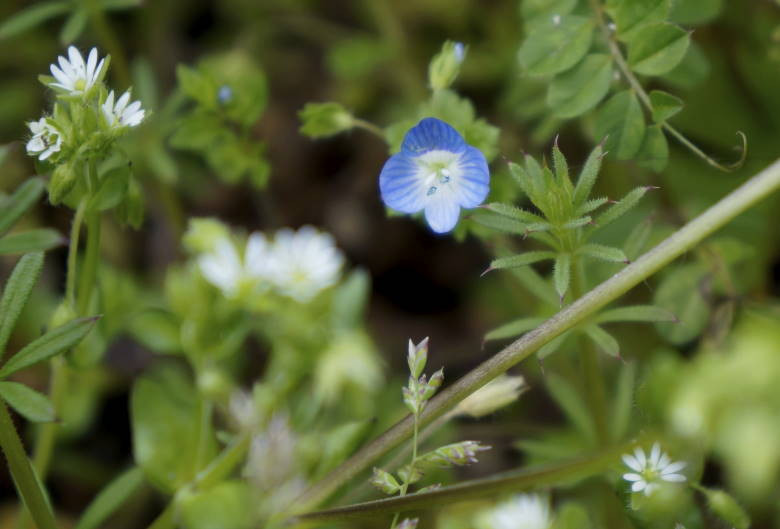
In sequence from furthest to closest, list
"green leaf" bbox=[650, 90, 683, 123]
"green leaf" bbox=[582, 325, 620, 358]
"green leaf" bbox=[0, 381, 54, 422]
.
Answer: "green leaf" bbox=[650, 90, 683, 123] → "green leaf" bbox=[582, 325, 620, 358] → "green leaf" bbox=[0, 381, 54, 422]

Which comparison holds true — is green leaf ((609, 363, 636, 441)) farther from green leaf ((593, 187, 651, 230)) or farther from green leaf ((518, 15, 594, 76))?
green leaf ((518, 15, 594, 76))

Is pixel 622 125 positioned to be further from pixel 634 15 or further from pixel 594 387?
pixel 594 387

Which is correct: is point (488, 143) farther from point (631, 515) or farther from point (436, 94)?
point (631, 515)

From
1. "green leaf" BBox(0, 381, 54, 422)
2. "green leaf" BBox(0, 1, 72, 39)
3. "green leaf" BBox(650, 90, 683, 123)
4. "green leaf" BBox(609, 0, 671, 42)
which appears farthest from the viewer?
"green leaf" BBox(0, 1, 72, 39)

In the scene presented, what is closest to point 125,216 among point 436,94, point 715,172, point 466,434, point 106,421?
point 436,94

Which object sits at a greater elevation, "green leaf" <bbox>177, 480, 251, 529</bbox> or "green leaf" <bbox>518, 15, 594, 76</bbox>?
"green leaf" <bbox>518, 15, 594, 76</bbox>

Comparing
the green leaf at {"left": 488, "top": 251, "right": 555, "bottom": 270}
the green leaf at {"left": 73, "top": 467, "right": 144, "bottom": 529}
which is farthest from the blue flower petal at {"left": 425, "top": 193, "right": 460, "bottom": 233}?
the green leaf at {"left": 73, "top": 467, "right": 144, "bottom": 529}

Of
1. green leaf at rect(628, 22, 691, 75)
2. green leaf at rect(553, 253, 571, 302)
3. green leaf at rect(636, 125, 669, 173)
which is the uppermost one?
green leaf at rect(628, 22, 691, 75)
